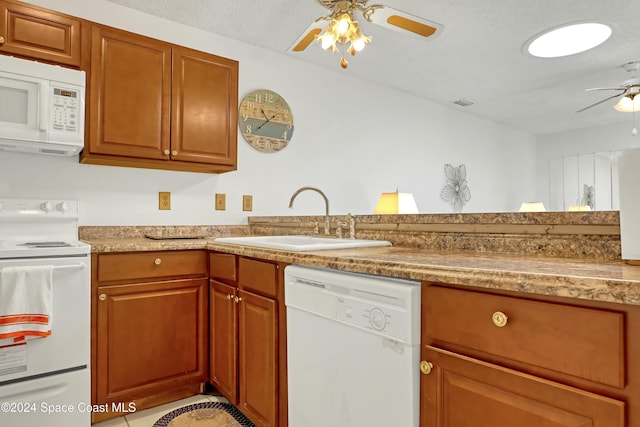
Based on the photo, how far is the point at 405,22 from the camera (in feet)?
6.19

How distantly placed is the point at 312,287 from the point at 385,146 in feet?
9.32

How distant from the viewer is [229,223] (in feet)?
9.17

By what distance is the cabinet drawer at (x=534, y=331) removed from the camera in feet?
2.16

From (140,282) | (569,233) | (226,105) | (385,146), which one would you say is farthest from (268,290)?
(385,146)

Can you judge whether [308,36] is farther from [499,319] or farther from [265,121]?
[499,319]

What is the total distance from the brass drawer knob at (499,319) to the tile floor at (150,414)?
5.59 feet

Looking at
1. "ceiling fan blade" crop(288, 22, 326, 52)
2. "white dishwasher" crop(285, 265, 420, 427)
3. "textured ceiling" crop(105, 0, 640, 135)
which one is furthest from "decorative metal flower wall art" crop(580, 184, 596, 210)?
"white dishwasher" crop(285, 265, 420, 427)

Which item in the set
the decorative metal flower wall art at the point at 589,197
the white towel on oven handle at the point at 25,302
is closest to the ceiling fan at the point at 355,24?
the white towel on oven handle at the point at 25,302

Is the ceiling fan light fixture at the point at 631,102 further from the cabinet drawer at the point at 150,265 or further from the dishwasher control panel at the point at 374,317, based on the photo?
the cabinet drawer at the point at 150,265

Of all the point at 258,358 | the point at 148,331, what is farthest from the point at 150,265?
the point at 258,358

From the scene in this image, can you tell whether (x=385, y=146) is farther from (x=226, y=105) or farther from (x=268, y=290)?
(x=268, y=290)

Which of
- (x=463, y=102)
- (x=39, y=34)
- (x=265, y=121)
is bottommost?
(x=265, y=121)

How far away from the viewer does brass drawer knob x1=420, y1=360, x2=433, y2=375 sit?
3.02 feet

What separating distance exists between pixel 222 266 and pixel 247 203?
104cm
